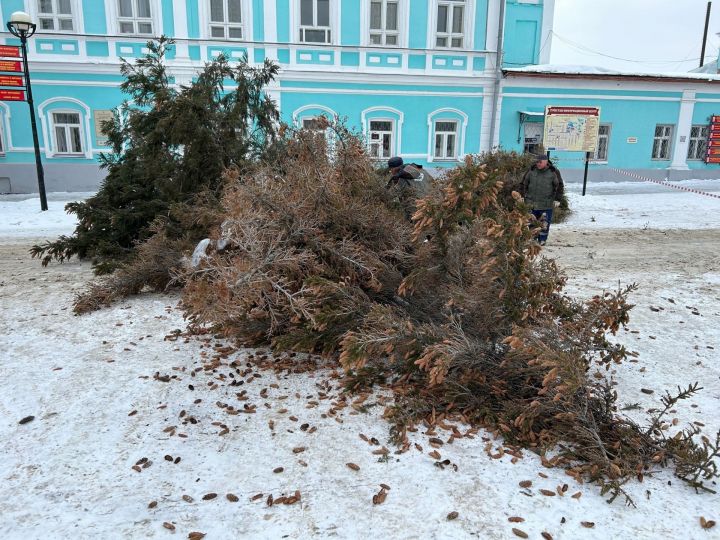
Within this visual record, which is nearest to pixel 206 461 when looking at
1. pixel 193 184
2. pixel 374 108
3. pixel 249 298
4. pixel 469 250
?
pixel 249 298

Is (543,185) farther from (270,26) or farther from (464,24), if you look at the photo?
(270,26)

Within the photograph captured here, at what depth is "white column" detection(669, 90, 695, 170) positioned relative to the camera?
18938 mm

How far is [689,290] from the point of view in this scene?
6238 millimetres

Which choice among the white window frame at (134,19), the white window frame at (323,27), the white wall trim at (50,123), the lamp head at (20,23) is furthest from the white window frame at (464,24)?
the lamp head at (20,23)

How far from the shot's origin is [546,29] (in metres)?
18.9

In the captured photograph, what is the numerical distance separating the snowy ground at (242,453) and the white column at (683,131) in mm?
16716

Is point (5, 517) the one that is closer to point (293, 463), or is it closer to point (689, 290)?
point (293, 463)

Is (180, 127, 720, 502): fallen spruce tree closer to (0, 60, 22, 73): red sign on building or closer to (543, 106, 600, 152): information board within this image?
(543, 106, 600, 152): information board

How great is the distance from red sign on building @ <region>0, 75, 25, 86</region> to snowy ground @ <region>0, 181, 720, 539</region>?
10.9 meters

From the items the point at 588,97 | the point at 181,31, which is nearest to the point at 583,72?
the point at 588,97

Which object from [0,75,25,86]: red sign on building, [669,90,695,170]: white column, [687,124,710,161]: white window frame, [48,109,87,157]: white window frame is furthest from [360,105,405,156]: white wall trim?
[687,124,710,161]: white window frame

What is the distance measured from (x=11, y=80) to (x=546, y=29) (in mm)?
16729

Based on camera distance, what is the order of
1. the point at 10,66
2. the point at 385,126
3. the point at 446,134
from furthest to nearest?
the point at 446,134, the point at 385,126, the point at 10,66

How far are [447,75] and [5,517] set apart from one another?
17099mm
